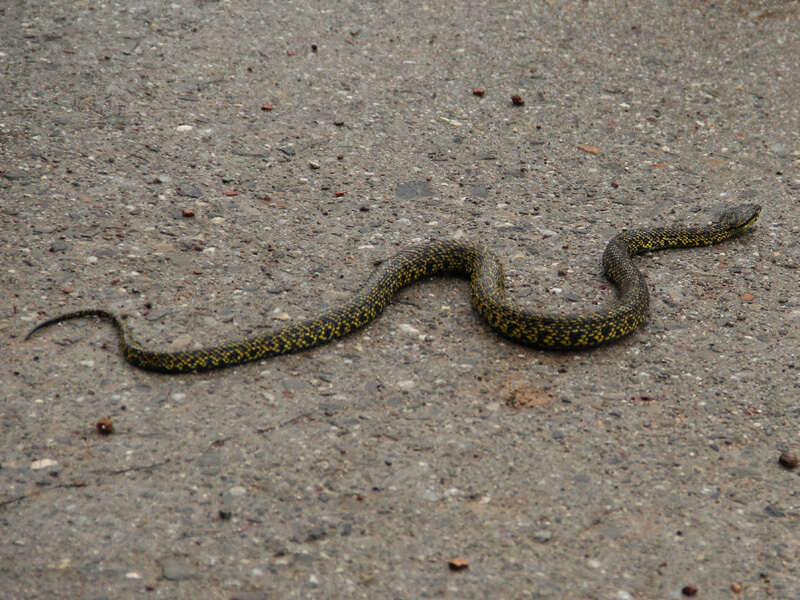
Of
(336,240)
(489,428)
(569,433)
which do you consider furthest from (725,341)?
(336,240)

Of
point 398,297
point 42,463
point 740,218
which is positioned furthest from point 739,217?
point 42,463

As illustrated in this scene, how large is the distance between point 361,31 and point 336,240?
3991 mm

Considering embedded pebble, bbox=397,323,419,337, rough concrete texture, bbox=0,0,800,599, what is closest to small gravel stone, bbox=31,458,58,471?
rough concrete texture, bbox=0,0,800,599

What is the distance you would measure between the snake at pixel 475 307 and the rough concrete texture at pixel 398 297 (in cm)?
11

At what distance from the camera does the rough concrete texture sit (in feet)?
14.8

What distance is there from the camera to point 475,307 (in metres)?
6.45

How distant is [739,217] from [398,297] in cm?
326

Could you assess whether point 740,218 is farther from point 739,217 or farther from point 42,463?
point 42,463

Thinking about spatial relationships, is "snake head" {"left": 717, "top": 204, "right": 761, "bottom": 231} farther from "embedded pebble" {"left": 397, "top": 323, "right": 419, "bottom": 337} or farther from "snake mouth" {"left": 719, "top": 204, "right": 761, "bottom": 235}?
"embedded pebble" {"left": 397, "top": 323, "right": 419, "bottom": 337}

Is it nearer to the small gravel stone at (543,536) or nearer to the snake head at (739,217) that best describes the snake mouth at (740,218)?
the snake head at (739,217)

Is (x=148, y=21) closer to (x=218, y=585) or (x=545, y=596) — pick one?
(x=218, y=585)

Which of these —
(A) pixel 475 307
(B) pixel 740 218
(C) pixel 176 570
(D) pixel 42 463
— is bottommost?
(D) pixel 42 463

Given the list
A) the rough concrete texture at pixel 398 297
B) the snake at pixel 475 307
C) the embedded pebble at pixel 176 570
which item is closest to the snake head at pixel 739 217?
the rough concrete texture at pixel 398 297

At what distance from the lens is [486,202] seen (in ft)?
25.4
